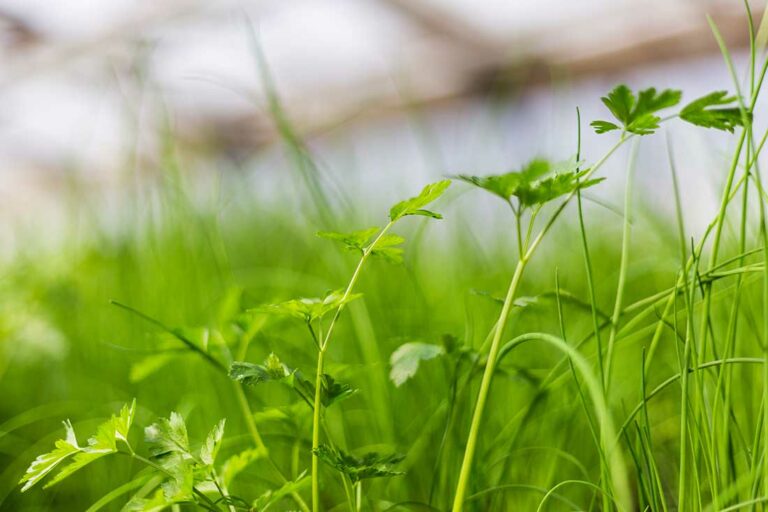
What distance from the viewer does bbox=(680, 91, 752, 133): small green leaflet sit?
0.50 m

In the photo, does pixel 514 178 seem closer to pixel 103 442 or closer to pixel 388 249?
pixel 388 249

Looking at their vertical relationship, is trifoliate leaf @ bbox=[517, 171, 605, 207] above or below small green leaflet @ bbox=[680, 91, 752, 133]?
below

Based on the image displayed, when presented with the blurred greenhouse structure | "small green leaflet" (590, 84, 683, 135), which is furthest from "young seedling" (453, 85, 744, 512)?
the blurred greenhouse structure

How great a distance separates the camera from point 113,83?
1263mm

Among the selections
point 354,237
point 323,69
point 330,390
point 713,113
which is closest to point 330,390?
point 330,390

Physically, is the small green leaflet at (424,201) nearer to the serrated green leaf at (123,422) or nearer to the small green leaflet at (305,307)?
the small green leaflet at (305,307)

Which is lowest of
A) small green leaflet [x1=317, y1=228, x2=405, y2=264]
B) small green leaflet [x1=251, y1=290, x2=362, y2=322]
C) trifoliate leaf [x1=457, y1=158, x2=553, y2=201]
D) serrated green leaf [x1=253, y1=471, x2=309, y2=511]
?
serrated green leaf [x1=253, y1=471, x2=309, y2=511]

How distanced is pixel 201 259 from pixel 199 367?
0.32 m

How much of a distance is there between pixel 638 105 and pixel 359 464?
0.30 metres

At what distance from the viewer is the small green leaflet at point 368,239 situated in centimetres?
53

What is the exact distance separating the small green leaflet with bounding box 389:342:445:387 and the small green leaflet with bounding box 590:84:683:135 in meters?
0.20

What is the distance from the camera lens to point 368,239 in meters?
0.56

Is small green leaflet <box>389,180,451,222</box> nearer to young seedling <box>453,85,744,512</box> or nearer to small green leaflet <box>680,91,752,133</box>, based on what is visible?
young seedling <box>453,85,744,512</box>

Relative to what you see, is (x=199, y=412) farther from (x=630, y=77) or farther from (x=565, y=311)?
(x=630, y=77)
